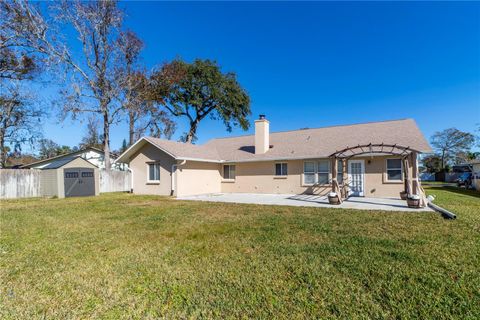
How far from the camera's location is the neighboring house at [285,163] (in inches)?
504

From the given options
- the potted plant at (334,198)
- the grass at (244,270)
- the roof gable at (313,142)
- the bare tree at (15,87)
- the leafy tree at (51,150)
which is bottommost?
the grass at (244,270)

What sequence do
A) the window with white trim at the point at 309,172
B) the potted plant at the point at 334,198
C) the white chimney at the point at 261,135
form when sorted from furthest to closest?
the white chimney at the point at 261,135 → the window with white trim at the point at 309,172 → the potted plant at the point at 334,198

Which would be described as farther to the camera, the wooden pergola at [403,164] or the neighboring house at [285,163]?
the neighboring house at [285,163]

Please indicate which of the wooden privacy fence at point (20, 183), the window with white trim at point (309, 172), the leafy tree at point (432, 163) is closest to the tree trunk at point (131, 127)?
the wooden privacy fence at point (20, 183)

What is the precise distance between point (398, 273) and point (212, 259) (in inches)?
Result: 119

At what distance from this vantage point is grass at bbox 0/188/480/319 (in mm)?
2730

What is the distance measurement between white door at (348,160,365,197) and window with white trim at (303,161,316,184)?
213cm

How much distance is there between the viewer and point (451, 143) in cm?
4319

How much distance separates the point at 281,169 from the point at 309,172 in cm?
191

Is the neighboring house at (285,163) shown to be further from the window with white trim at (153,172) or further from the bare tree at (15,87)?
the bare tree at (15,87)

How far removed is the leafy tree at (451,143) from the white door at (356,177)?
41.0 meters

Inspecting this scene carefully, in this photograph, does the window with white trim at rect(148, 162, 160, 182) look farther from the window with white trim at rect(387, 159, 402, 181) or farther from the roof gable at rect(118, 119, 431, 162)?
the window with white trim at rect(387, 159, 402, 181)

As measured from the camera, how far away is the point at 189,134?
2848 centimetres

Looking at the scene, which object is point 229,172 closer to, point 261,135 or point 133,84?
point 261,135
